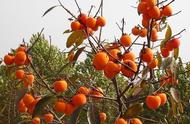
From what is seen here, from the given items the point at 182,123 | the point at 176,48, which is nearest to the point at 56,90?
the point at 176,48

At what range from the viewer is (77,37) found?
107 inches

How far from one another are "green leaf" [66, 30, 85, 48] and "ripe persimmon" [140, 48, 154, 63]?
1.54 feet

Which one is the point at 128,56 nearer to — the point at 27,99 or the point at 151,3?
the point at 151,3

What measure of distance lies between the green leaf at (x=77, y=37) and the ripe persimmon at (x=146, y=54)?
0.47m

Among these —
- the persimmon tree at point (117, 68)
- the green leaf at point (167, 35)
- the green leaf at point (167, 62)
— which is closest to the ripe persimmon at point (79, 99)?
the persimmon tree at point (117, 68)

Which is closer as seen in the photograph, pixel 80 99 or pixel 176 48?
pixel 80 99

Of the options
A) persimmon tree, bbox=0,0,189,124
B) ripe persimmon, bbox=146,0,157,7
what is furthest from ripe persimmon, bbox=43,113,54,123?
ripe persimmon, bbox=146,0,157,7

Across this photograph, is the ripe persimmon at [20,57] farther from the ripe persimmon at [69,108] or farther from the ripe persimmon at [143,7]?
the ripe persimmon at [143,7]

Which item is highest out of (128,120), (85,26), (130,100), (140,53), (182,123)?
(182,123)

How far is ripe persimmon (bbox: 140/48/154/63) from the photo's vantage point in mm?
2445

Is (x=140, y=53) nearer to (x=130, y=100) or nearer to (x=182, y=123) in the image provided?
(x=130, y=100)

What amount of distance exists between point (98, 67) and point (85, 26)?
1.17 feet

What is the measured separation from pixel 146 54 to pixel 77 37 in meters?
0.54

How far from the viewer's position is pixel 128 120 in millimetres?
2430
